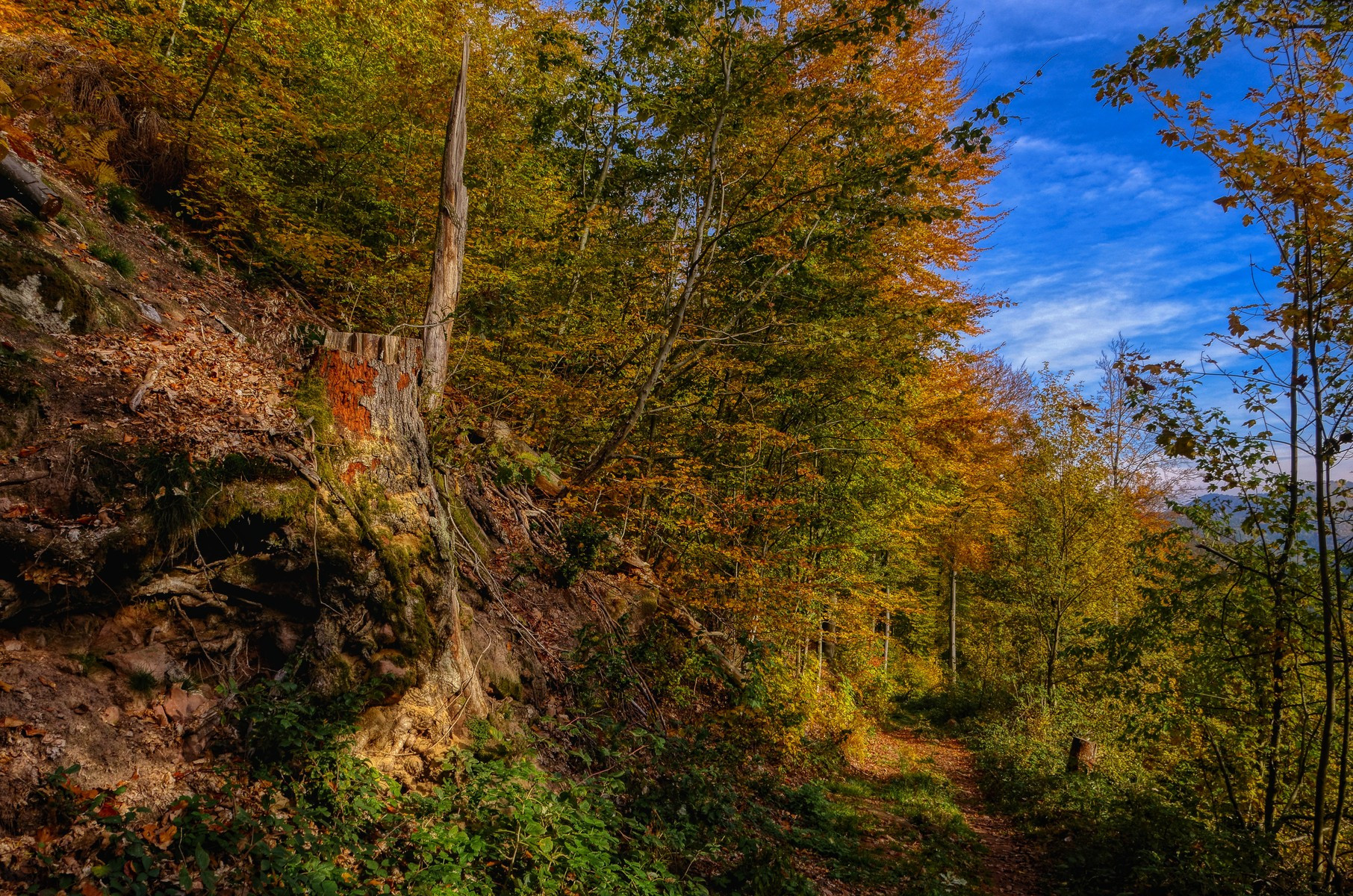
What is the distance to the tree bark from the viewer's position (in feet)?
15.9

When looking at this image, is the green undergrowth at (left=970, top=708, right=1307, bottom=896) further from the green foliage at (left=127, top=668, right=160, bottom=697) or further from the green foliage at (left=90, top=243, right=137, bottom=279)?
the green foliage at (left=90, top=243, right=137, bottom=279)

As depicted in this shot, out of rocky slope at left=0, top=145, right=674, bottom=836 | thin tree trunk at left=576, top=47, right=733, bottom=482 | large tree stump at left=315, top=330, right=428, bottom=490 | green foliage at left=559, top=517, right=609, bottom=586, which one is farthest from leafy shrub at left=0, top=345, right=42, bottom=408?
thin tree trunk at left=576, top=47, right=733, bottom=482

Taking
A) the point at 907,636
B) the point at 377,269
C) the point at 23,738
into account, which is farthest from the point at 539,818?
the point at 907,636

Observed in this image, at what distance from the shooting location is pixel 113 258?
17.9 feet

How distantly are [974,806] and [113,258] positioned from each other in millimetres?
13446

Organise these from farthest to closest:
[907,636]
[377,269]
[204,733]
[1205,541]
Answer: [907,636] < [377,269] < [1205,541] < [204,733]

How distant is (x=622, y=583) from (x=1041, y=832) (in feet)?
21.9

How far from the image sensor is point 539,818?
369 centimetres

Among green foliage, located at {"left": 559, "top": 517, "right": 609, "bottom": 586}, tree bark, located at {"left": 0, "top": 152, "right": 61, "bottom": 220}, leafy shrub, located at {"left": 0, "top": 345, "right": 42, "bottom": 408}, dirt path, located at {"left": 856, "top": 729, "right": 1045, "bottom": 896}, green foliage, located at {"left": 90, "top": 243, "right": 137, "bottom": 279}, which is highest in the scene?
tree bark, located at {"left": 0, "top": 152, "right": 61, "bottom": 220}

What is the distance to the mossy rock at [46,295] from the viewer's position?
4062 millimetres

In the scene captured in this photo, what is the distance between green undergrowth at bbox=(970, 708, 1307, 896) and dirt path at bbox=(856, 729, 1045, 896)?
25 centimetres

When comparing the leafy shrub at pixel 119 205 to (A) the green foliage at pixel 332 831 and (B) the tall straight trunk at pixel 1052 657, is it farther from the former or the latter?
(B) the tall straight trunk at pixel 1052 657

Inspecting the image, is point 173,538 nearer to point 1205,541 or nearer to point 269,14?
point 1205,541

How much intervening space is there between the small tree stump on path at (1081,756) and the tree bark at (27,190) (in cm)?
1461
